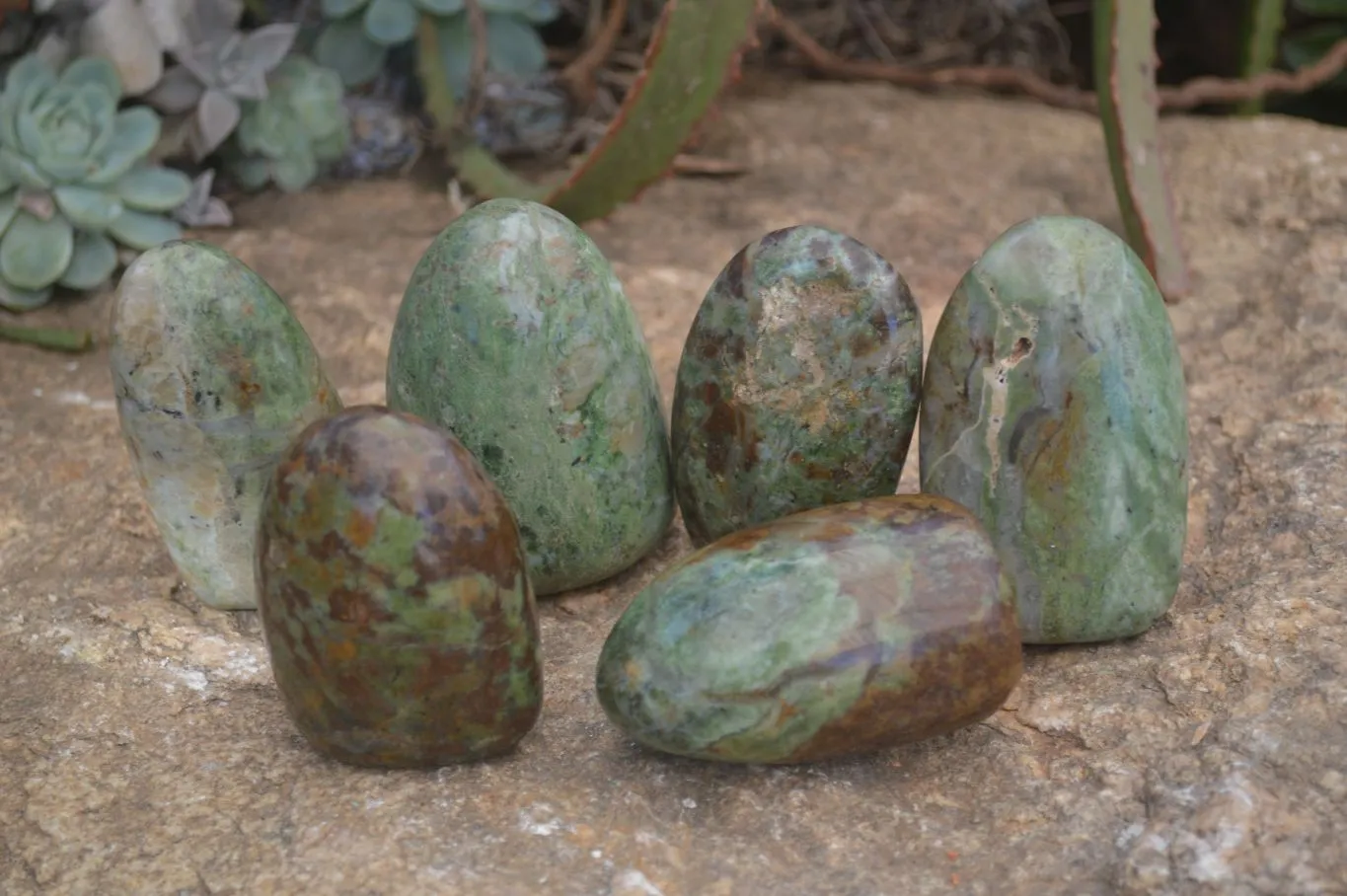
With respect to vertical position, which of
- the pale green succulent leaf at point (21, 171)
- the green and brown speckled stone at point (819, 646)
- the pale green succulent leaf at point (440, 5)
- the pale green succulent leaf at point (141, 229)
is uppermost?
the pale green succulent leaf at point (440, 5)

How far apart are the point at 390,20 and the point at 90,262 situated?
0.53m

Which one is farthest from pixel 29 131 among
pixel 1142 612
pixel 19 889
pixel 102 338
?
pixel 1142 612

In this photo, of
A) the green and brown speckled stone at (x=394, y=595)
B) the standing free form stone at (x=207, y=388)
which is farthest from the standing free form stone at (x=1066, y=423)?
the standing free form stone at (x=207, y=388)

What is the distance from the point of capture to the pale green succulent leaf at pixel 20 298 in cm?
203

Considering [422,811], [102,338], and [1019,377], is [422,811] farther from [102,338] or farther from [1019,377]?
[102,338]

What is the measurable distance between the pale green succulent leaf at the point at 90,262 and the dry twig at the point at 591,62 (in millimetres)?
730

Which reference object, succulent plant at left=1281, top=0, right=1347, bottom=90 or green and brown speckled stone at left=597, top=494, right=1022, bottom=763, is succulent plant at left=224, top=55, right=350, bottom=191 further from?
succulent plant at left=1281, top=0, right=1347, bottom=90

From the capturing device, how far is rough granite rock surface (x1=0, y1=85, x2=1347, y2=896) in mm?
1134

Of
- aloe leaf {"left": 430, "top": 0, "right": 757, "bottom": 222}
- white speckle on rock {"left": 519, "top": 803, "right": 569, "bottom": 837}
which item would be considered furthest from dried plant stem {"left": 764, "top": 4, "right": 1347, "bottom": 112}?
white speckle on rock {"left": 519, "top": 803, "right": 569, "bottom": 837}

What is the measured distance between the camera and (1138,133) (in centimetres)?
206

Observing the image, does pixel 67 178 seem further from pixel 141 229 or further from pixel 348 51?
pixel 348 51

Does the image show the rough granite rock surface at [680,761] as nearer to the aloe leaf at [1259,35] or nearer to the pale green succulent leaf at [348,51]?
the pale green succulent leaf at [348,51]

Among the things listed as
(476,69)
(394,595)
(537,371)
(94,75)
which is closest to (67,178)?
(94,75)

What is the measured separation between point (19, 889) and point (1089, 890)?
746 mm
